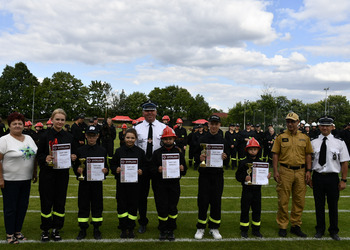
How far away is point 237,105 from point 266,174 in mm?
68516

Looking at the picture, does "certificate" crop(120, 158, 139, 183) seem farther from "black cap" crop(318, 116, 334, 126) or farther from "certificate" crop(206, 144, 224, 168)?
"black cap" crop(318, 116, 334, 126)

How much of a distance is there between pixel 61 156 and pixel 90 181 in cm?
69

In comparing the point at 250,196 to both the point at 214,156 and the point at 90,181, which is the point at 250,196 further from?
the point at 90,181

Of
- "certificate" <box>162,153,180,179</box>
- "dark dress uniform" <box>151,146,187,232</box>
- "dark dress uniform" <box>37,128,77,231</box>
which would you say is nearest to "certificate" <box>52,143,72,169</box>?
"dark dress uniform" <box>37,128,77,231</box>

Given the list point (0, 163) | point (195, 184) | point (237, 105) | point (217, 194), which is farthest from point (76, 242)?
point (237, 105)

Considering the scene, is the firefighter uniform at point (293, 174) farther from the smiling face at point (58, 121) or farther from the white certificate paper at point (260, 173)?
the smiling face at point (58, 121)

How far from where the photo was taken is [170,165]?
4727 mm

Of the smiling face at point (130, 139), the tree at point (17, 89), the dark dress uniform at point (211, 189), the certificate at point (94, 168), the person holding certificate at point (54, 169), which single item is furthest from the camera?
the tree at point (17, 89)

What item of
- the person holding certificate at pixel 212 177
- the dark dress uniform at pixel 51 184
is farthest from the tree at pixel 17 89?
the person holding certificate at pixel 212 177

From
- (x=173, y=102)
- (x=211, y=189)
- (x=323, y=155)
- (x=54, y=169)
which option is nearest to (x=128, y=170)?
(x=54, y=169)

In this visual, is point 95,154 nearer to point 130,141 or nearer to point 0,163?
point 130,141

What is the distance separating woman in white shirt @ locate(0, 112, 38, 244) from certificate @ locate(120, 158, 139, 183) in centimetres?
156

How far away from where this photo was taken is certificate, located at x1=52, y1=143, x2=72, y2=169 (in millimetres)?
4492

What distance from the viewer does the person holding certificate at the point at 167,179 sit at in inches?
187
